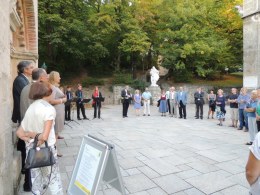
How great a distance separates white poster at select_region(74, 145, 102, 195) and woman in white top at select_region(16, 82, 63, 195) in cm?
48

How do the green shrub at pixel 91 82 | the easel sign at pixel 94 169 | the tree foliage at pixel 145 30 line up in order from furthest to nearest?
the green shrub at pixel 91 82, the tree foliage at pixel 145 30, the easel sign at pixel 94 169

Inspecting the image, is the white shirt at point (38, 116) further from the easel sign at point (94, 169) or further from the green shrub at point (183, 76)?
the green shrub at point (183, 76)

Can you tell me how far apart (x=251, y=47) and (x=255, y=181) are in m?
9.89

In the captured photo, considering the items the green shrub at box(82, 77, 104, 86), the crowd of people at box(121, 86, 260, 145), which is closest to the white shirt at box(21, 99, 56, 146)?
the crowd of people at box(121, 86, 260, 145)

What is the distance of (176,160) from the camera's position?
17.7ft

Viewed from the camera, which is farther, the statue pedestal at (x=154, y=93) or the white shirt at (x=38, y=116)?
the statue pedestal at (x=154, y=93)

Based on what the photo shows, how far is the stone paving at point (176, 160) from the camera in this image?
398cm

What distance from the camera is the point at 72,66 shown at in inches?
1120

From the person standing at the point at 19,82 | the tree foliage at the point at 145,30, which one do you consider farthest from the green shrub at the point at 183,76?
the person standing at the point at 19,82

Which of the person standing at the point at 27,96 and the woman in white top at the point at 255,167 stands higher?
the person standing at the point at 27,96

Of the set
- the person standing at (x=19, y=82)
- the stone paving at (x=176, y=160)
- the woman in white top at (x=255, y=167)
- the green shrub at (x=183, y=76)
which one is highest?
the green shrub at (x=183, y=76)

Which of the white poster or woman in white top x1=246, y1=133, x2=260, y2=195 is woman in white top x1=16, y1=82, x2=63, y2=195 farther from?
woman in white top x1=246, y1=133, x2=260, y2=195

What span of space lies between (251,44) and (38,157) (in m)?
10.3

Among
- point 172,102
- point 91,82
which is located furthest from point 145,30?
point 172,102
